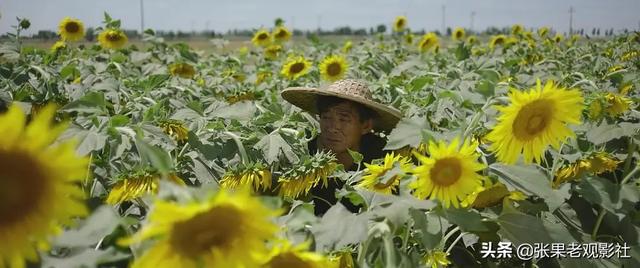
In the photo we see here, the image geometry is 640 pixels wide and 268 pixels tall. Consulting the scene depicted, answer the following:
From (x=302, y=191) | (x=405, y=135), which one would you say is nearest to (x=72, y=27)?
(x=302, y=191)

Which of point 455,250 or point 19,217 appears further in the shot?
point 455,250

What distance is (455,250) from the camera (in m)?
1.51

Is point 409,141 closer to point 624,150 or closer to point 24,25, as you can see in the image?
point 624,150

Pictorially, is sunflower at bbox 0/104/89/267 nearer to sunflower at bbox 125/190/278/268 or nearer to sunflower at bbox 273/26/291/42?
sunflower at bbox 125/190/278/268

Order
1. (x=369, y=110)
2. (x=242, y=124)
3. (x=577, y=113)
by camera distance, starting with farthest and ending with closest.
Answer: (x=369, y=110) < (x=242, y=124) < (x=577, y=113)

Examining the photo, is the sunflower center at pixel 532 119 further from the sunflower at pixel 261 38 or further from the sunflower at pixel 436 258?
the sunflower at pixel 261 38

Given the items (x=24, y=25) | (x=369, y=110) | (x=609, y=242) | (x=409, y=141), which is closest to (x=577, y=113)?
(x=409, y=141)

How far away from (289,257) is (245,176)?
0.54m

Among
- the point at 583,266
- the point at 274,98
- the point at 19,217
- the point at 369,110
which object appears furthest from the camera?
the point at 274,98

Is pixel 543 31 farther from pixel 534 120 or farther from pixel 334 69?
pixel 534 120

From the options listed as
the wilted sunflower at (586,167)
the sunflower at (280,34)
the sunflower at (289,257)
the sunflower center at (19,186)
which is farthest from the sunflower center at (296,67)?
the sunflower center at (19,186)

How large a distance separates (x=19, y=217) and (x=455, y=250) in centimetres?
118

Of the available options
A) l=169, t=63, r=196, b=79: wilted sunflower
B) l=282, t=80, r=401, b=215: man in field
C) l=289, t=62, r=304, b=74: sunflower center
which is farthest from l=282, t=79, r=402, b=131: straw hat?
l=169, t=63, r=196, b=79: wilted sunflower

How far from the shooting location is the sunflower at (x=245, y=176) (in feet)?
4.21
